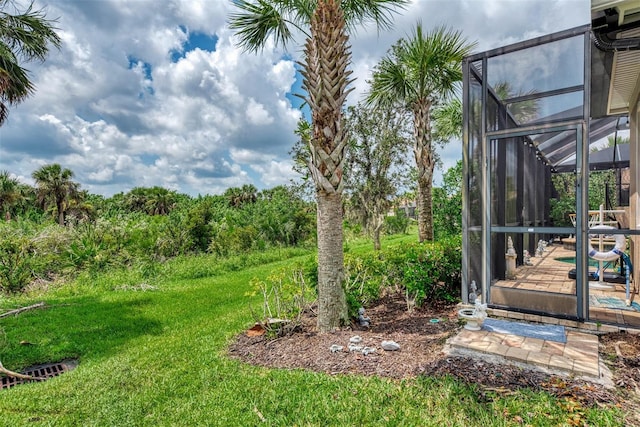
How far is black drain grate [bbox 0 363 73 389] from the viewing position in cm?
398

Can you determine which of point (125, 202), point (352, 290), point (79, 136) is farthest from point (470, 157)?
point (125, 202)

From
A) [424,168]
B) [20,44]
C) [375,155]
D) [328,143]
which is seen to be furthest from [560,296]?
[20,44]

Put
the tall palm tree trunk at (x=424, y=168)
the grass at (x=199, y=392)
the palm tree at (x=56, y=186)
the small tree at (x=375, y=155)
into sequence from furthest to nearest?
1. the palm tree at (x=56, y=186)
2. the small tree at (x=375, y=155)
3. the tall palm tree trunk at (x=424, y=168)
4. the grass at (x=199, y=392)

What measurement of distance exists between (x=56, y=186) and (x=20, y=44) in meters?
18.8

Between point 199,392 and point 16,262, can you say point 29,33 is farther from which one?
point 199,392

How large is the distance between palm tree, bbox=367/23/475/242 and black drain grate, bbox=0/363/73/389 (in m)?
8.35

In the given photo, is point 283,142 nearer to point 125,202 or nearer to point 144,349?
point 144,349

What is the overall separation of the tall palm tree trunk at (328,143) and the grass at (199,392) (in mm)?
1258

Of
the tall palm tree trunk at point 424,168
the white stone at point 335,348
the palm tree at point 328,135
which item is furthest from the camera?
the tall palm tree trunk at point 424,168

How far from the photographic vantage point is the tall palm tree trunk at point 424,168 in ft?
32.0

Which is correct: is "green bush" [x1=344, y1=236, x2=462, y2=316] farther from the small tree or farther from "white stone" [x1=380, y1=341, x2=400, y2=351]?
the small tree

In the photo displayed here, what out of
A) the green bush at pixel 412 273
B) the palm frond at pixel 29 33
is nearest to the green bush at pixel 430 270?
the green bush at pixel 412 273

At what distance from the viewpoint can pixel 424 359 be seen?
12.3 feet

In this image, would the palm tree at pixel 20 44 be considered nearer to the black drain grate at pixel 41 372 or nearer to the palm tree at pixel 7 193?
the black drain grate at pixel 41 372
